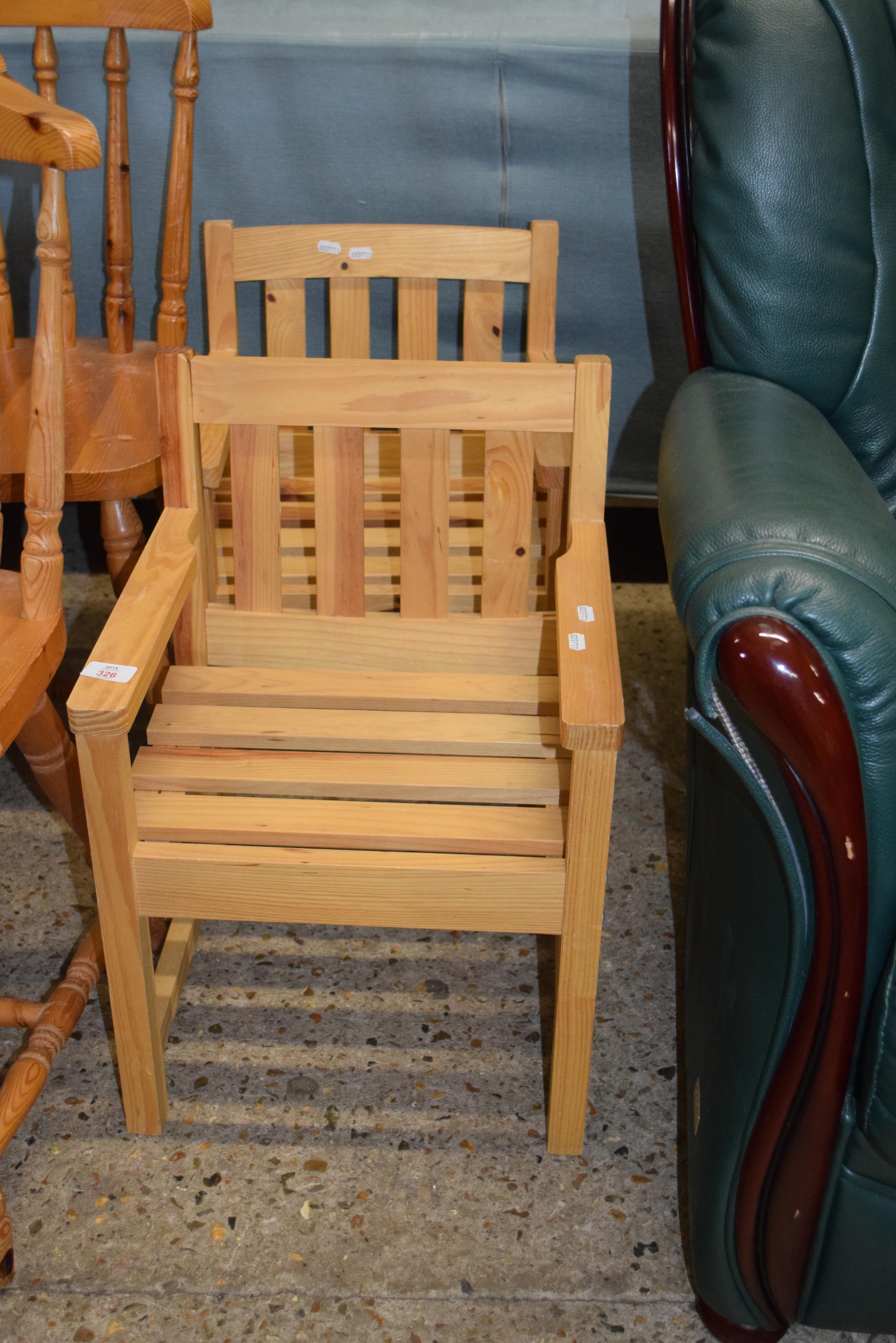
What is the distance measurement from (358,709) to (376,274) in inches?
27.4

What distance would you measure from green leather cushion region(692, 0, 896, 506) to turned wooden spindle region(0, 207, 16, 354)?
983mm

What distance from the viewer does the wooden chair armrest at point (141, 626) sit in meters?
1.00

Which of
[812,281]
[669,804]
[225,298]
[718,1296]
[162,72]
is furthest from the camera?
[162,72]

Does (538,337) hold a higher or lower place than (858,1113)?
higher

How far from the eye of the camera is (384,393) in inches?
47.2

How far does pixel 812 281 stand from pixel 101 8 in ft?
3.31

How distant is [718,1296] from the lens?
1.04 m

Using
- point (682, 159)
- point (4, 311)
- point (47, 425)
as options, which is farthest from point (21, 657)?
point (682, 159)

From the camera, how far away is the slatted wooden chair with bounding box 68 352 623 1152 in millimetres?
1082

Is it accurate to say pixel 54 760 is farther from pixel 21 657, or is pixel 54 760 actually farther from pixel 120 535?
pixel 120 535

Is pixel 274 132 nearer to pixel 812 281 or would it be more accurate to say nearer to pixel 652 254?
pixel 652 254

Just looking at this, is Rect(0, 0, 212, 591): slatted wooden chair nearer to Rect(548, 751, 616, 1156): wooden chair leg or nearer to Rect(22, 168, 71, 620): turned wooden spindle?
Rect(22, 168, 71, 620): turned wooden spindle

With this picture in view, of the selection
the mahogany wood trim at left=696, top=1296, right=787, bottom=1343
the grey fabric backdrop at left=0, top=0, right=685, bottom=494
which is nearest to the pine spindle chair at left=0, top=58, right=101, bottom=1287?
the mahogany wood trim at left=696, top=1296, right=787, bottom=1343

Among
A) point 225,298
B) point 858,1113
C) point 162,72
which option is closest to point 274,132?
point 162,72
